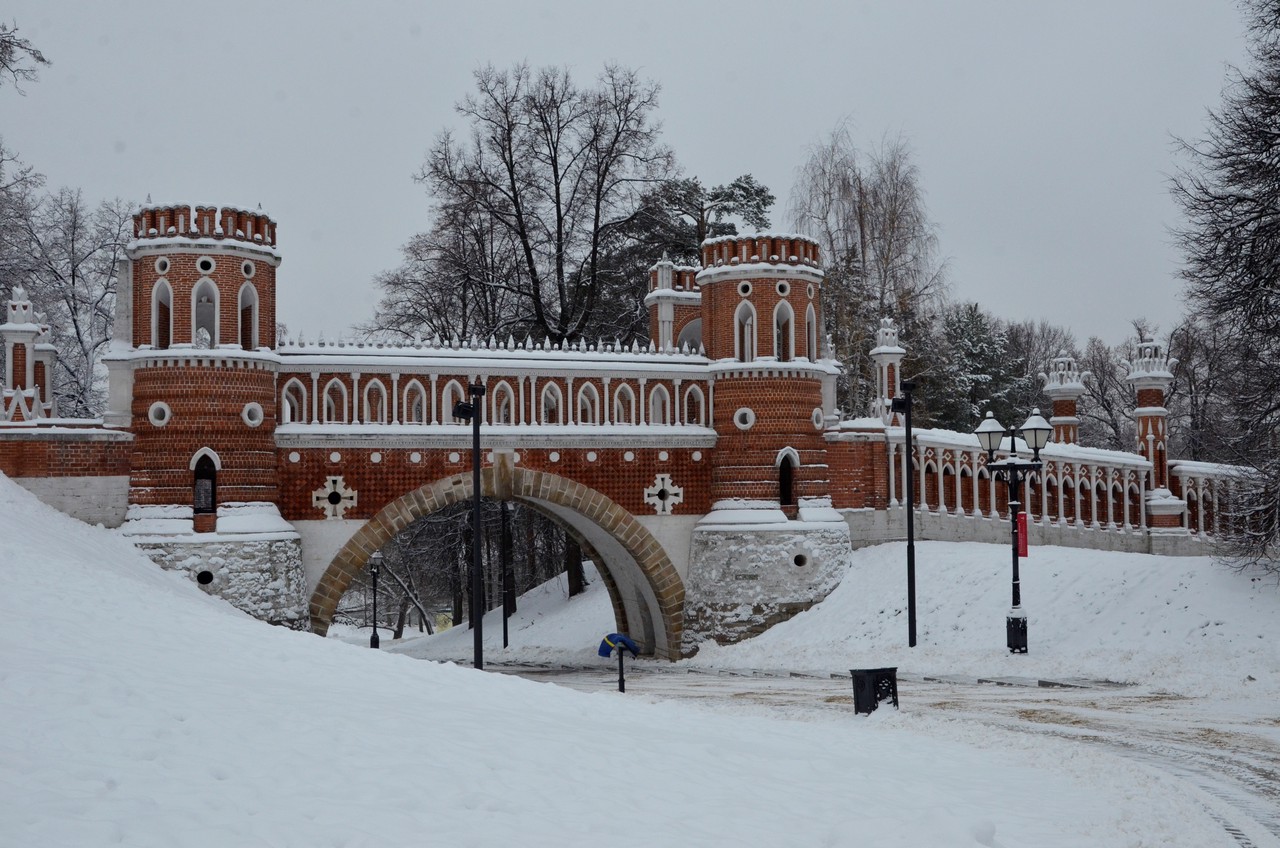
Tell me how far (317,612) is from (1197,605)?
1385 centimetres

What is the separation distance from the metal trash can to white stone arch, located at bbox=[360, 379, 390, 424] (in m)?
11.2

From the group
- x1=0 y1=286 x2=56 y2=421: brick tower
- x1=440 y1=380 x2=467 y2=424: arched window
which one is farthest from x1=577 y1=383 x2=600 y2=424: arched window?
x1=0 y1=286 x2=56 y2=421: brick tower

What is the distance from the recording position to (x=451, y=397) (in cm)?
2305

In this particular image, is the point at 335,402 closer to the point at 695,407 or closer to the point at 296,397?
the point at 296,397

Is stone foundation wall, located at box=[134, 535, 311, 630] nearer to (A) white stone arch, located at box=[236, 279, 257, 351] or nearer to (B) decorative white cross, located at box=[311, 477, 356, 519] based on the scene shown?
(B) decorative white cross, located at box=[311, 477, 356, 519]

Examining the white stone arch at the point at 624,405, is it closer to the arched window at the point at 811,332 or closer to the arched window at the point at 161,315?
the arched window at the point at 811,332

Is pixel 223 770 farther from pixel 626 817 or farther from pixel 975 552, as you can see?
pixel 975 552

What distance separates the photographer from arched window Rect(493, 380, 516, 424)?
2353 centimetres

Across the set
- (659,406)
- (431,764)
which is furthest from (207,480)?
(431,764)

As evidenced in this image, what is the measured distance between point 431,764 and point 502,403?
50.5 feet

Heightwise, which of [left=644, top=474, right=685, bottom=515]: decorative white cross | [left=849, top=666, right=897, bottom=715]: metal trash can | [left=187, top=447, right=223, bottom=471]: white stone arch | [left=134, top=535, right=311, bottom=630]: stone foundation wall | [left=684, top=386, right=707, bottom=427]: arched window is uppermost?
[left=684, top=386, right=707, bottom=427]: arched window

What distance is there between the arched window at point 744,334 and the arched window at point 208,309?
9436mm

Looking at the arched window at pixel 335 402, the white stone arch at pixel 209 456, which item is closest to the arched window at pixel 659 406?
the arched window at pixel 335 402

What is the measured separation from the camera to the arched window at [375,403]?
893 inches
